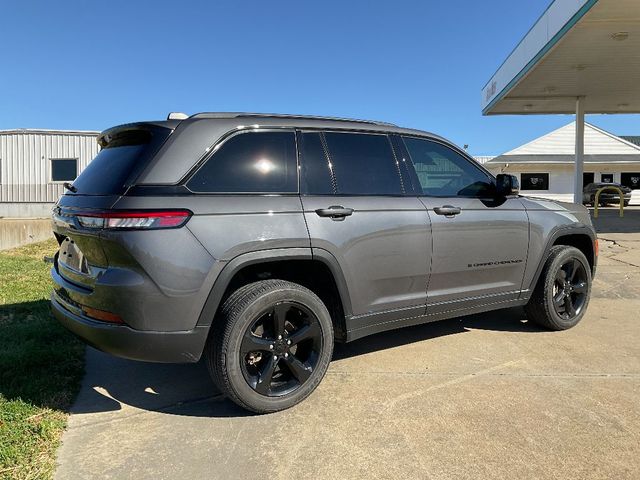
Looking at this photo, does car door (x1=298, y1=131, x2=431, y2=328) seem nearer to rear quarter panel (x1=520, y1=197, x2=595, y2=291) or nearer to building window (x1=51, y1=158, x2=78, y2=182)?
rear quarter panel (x1=520, y1=197, x2=595, y2=291)

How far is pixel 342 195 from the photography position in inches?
133

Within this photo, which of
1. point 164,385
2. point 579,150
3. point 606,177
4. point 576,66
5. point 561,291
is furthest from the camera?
point 606,177

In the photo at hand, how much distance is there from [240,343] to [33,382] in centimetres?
163

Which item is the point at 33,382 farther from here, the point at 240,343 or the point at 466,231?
the point at 466,231

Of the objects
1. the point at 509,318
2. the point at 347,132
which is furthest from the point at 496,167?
the point at 347,132

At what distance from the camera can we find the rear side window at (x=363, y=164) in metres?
3.46

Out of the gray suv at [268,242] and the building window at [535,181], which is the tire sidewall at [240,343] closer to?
the gray suv at [268,242]

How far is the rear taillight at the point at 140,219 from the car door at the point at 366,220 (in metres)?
0.82

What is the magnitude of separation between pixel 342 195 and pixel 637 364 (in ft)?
8.93

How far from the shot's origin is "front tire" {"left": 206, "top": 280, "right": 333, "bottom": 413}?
9.48ft

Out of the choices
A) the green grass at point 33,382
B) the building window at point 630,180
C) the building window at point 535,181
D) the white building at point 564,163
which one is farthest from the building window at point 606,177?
the green grass at point 33,382

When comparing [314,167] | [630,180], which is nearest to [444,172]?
[314,167]

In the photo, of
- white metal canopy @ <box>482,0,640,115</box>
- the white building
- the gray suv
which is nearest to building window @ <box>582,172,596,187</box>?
the white building

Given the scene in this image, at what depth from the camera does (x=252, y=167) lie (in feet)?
10.2
